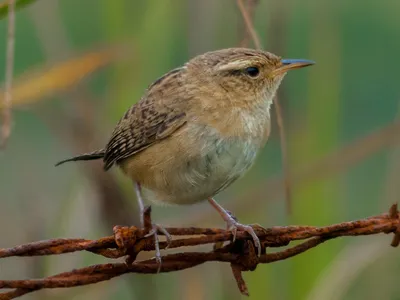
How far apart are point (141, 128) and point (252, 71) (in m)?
0.47

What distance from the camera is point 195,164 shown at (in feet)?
9.53

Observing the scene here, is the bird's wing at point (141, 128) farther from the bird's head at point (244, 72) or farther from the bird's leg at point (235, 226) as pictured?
the bird's leg at point (235, 226)

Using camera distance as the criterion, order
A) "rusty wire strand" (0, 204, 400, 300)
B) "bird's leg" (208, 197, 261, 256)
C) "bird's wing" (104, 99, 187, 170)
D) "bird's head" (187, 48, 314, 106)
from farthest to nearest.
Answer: "bird's head" (187, 48, 314, 106) < "bird's wing" (104, 99, 187, 170) < "bird's leg" (208, 197, 261, 256) < "rusty wire strand" (0, 204, 400, 300)

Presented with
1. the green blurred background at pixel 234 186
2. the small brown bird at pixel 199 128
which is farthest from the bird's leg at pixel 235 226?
the green blurred background at pixel 234 186

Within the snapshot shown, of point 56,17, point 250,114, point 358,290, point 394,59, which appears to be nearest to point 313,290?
point 358,290

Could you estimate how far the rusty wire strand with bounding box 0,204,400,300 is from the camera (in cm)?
213

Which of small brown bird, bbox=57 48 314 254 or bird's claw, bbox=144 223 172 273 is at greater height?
small brown bird, bbox=57 48 314 254

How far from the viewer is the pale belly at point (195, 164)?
9.53ft

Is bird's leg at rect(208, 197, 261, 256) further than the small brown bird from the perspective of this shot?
No

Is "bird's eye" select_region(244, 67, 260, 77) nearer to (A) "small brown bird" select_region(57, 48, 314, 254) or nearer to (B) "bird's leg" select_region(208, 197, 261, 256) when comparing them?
(A) "small brown bird" select_region(57, 48, 314, 254)

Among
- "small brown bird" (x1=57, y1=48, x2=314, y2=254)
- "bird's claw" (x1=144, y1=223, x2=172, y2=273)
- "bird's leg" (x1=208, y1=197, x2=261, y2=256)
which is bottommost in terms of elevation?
"bird's leg" (x1=208, y1=197, x2=261, y2=256)

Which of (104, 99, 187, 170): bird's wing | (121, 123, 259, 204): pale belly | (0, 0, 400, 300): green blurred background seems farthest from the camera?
(0, 0, 400, 300): green blurred background

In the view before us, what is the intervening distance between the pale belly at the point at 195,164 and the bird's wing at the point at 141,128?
0.05 m

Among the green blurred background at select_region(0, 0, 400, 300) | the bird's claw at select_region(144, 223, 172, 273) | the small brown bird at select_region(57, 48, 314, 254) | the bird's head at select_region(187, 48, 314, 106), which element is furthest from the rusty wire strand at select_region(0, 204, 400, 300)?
the green blurred background at select_region(0, 0, 400, 300)
